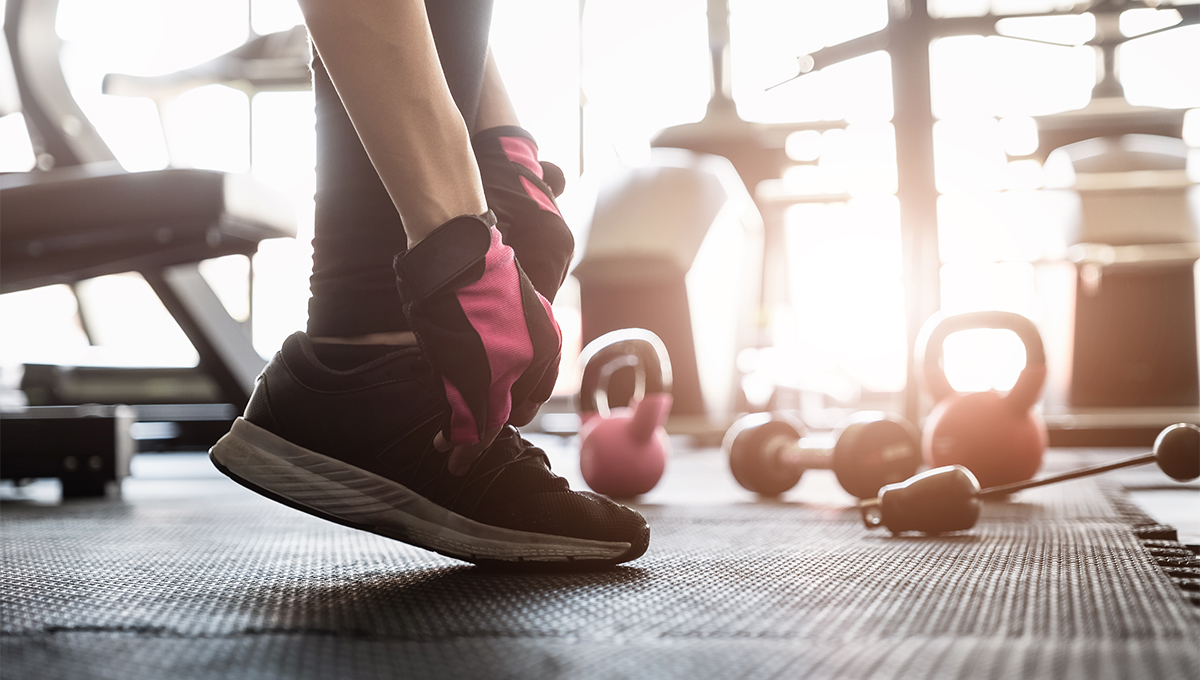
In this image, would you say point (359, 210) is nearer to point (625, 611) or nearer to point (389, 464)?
point (389, 464)

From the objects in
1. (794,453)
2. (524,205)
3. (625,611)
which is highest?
(524,205)

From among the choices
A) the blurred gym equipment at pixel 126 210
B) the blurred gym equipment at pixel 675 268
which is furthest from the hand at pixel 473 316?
the blurred gym equipment at pixel 675 268

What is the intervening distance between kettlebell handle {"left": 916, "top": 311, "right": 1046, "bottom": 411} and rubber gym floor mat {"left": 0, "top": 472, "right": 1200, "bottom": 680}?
0.39 meters

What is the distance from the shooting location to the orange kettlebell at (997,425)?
128 centimetres

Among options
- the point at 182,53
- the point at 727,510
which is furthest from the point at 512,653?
the point at 182,53

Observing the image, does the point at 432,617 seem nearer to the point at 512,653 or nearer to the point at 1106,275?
the point at 512,653

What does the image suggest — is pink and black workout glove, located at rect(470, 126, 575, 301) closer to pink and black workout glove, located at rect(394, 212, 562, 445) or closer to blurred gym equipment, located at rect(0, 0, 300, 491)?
pink and black workout glove, located at rect(394, 212, 562, 445)

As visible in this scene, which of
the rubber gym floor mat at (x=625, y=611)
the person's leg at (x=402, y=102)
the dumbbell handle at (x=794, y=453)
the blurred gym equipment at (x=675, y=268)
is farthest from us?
the blurred gym equipment at (x=675, y=268)

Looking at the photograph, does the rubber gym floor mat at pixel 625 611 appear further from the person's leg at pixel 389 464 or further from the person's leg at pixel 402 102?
the person's leg at pixel 402 102

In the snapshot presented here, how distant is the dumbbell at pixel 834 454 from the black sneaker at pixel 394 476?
67cm

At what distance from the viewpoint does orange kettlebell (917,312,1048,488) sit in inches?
50.2

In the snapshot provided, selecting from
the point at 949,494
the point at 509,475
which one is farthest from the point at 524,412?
the point at 949,494

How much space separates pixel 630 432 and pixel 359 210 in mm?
806

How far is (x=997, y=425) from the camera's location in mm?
1288
